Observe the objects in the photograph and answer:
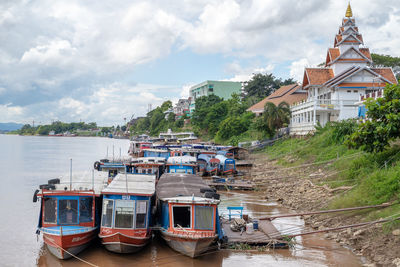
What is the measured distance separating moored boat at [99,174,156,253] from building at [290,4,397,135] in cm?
2444

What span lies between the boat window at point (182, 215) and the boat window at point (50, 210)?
425 centimetres

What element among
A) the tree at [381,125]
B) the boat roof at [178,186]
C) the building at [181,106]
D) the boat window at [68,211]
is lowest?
the boat window at [68,211]

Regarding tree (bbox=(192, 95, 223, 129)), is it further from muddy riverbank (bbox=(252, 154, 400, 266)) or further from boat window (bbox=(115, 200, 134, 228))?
boat window (bbox=(115, 200, 134, 228))

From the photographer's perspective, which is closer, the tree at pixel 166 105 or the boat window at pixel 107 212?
the boat window at pixel 107 212

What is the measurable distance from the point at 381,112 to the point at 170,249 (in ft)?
36.5

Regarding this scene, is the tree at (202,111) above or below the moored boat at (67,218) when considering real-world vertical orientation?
above

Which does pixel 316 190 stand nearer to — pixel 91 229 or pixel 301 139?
pixel 91 229

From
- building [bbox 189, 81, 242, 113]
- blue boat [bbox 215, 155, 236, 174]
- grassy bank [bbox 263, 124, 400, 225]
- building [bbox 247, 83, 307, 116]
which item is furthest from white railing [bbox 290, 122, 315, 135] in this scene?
building [bbox 189, 81, 242, 113]

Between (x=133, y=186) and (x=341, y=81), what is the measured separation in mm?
28034

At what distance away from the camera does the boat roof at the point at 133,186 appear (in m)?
13.5

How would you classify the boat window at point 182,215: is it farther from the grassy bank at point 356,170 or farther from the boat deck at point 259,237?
the grassy bank at point 356,170

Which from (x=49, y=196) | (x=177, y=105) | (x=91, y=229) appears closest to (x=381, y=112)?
(x=91, y=229)

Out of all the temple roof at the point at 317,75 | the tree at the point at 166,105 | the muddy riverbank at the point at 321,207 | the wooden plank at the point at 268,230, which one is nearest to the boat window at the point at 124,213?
the wooden plank at the point at 268,230

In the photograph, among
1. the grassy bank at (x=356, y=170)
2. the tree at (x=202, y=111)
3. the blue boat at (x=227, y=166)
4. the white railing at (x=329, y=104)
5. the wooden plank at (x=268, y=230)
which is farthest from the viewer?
the tree at (x=202, y=111)
